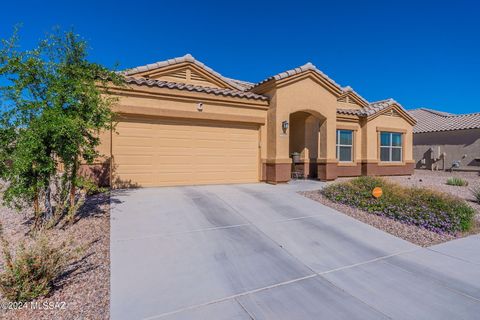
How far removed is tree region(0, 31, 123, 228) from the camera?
486cm

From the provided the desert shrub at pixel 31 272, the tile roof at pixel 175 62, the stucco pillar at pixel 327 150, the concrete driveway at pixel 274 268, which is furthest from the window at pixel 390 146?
the desert shrub at pixel 31 272

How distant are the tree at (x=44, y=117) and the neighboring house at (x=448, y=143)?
957 inches

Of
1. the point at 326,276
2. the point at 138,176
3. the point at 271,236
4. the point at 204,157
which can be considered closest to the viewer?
the point at 326,276

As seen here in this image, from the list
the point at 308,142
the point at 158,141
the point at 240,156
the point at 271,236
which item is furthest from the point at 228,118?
the point at 271,236

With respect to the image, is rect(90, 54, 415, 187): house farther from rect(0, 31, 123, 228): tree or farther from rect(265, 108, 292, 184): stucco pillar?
rect(0, 31, 123, 228): tree

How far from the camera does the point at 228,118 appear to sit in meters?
10.3

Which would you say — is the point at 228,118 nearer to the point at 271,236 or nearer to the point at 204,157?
the point at 204,157

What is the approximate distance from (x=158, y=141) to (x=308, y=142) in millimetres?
7593

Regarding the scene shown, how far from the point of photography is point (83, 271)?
3.84 metres

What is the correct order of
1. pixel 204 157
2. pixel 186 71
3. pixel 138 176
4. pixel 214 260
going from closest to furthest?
pixel 214 260, pixel 138 176, pixel 204 157, pixel 186 71

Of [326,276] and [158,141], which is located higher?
[158,141]

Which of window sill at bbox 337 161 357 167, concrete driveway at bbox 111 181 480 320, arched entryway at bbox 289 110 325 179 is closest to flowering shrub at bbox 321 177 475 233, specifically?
concrete driveway at bbox 111 181 480 320

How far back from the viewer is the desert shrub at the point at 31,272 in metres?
3.11

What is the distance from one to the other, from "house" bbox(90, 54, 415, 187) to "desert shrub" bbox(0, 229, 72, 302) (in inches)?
213
